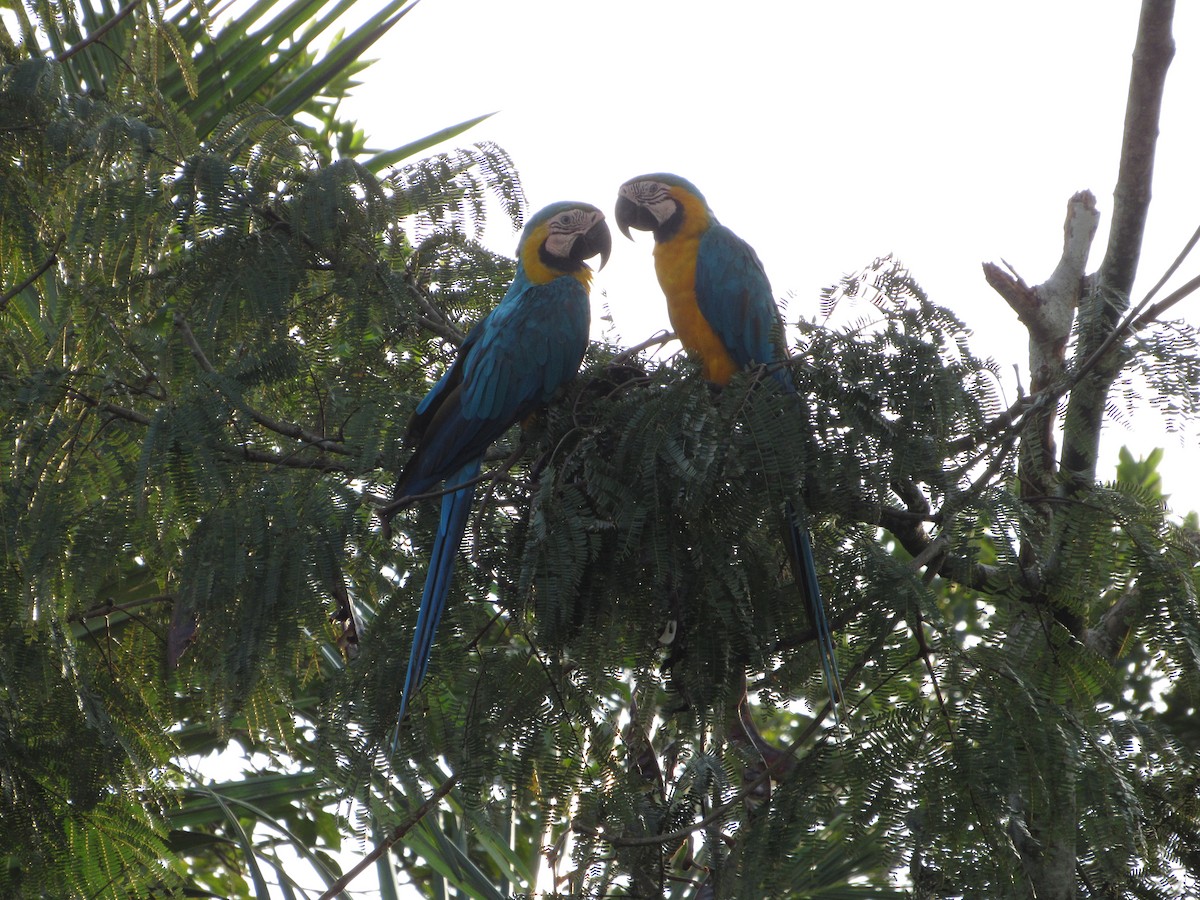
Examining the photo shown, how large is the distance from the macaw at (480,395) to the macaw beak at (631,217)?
396mm

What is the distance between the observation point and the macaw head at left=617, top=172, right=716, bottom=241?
3.31m

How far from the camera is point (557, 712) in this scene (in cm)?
207

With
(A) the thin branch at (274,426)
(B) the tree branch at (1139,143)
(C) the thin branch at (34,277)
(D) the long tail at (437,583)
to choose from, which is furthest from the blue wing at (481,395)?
(B) the tree branch at (1139,143)

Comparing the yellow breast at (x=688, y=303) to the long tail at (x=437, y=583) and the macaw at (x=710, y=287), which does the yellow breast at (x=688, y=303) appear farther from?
the long tail at (x=437, y=583)

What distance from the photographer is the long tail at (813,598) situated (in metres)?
2.03

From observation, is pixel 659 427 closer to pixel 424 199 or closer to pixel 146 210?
pixel 424 199

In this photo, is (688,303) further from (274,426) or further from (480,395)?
(274,426)

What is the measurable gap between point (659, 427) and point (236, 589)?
2.73ft

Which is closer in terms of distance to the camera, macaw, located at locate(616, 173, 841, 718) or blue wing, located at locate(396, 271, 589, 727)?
blue wing, located at locate(396, 271, 589, 727)

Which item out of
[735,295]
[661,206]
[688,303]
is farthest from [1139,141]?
[661,206]

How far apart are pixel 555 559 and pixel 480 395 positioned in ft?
2.47

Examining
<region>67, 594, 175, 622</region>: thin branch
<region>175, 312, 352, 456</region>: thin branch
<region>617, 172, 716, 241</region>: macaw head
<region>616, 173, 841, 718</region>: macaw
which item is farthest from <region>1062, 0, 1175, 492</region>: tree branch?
<region>67, 594, 175, 622</region>: thin branch

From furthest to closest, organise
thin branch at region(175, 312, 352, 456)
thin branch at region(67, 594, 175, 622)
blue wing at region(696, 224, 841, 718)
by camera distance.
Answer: blue wing at region(696, 224, 841, 718) < thin branch at region(67, 594, 175, 622) < thin branch at region(175, 312, 352, 456)

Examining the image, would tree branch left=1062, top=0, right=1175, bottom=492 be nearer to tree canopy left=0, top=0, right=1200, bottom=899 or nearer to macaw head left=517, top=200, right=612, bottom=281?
tree canopy left=0, top=0, right=1200, bottom=899
